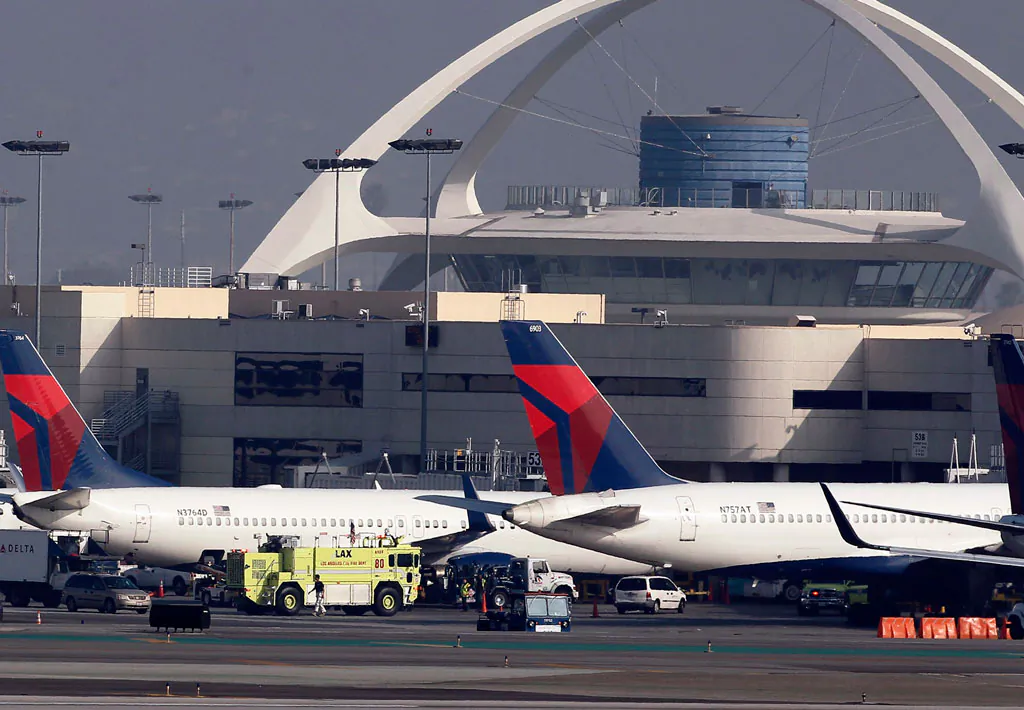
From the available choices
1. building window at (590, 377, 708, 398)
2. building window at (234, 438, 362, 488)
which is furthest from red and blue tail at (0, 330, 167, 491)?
building window at (590, 377, 708, 398)

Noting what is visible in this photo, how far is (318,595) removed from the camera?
207 feet

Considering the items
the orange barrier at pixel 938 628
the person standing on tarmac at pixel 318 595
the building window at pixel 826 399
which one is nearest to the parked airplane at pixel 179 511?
the person standing on tarmac at pixel 318 595

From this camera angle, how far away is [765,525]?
60.2 meters

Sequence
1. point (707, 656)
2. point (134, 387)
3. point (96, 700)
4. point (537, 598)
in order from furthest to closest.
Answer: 1. point (134, 387)
2. point (537, 598)
3. point (707, 656)
4. point (96, 700)

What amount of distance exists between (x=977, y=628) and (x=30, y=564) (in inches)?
1308

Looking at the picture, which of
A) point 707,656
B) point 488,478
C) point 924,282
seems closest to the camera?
point 707,656

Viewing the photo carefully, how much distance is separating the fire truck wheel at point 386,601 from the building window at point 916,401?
41.0 metres

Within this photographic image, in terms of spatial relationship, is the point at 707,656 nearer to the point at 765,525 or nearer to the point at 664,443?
the point at 765,525

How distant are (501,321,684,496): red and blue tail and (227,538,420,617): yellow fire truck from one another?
701 centimetres

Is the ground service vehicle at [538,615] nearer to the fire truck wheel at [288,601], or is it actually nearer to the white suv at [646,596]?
the fire truck wheel at [288,601]

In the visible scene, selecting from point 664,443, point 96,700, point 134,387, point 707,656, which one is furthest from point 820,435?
point 96,700

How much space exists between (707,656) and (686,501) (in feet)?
44.0

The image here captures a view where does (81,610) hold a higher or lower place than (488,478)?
lower

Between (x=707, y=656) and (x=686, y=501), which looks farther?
(x=686, y=501)
